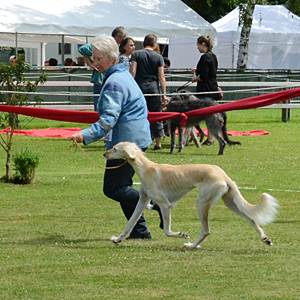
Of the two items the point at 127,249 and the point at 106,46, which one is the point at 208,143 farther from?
the point at 106,46

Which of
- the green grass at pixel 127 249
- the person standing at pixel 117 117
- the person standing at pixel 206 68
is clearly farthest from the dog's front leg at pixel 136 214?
the person standing at pixel 206 68

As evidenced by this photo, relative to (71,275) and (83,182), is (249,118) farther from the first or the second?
(71,275)

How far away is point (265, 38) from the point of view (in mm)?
36281

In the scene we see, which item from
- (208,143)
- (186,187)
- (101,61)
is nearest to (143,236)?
(186,187)

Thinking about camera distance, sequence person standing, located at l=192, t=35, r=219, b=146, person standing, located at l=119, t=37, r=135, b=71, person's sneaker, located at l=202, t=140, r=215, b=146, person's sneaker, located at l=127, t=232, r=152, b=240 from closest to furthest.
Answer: person's sneaker, located at l=127, t=232, r=152, b=240, person standing, located at l=119, t=37, r=135, b=71, person standing, located at l=192, t=35, r=219, b=146, person's sneaker, located at l=202, t=140, r=215, b=146

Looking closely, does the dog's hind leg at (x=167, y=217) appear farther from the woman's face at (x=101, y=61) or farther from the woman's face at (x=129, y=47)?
the woman's face at (x=129, y=47)

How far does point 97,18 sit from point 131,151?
59.2ft

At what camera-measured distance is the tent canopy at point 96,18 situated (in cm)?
2234

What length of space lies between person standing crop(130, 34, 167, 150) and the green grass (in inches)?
104

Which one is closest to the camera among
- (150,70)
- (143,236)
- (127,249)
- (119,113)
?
(119,113)

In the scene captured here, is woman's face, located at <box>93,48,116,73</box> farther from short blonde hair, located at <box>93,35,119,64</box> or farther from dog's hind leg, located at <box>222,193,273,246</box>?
dog's hind leg, located at <box>222,193,273,246</box>

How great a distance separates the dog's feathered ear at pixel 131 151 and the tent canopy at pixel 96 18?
16521 millimetres

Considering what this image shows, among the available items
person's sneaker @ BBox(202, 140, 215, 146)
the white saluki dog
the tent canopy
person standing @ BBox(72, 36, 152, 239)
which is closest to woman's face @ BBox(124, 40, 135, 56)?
person's sneaker @ BBox(202, 140, 215, 146)

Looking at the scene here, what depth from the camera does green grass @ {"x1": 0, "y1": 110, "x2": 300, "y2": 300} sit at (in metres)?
5.09
